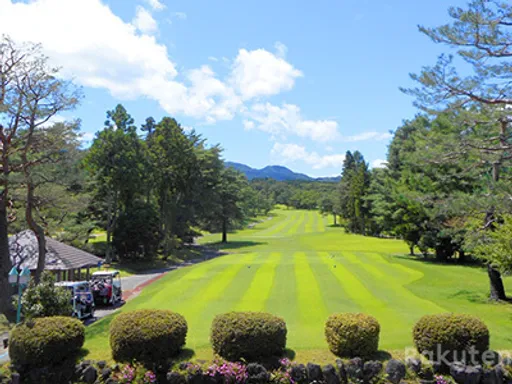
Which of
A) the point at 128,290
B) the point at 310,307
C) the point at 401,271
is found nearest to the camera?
the point at 310,307

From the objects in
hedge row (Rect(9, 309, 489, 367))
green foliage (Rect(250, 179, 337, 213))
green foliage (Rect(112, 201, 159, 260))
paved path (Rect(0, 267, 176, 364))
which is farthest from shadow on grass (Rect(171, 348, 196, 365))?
green foliage (Rect(250, 179, 337, 213))

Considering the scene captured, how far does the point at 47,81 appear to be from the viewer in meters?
16.7

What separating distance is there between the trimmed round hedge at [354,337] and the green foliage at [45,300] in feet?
29.3

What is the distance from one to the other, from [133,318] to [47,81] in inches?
462

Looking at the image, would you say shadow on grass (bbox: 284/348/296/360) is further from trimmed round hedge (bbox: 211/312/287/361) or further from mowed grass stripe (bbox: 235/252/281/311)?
mowed grass stripe (bbox: 235/252/281/311)

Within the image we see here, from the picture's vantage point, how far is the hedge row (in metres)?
9.75

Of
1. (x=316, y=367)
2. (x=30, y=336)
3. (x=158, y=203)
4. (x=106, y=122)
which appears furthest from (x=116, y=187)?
(x=316, y=367)

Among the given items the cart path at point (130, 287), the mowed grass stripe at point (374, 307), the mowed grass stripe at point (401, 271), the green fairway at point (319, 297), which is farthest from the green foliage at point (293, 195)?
the mowed grass stripe at point (374, 307)

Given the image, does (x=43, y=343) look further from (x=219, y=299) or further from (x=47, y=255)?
(x=47, y=255)

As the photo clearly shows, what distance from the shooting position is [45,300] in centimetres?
1288

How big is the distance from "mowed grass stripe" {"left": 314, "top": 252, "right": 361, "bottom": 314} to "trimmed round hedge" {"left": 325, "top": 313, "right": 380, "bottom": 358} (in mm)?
4485

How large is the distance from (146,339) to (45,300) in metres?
5.26

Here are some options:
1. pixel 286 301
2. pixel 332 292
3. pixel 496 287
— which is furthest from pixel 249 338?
pixel 496 287

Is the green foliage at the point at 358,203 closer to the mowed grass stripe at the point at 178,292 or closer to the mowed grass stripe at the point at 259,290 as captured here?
the mowed grass stripe at the point at 259,290
